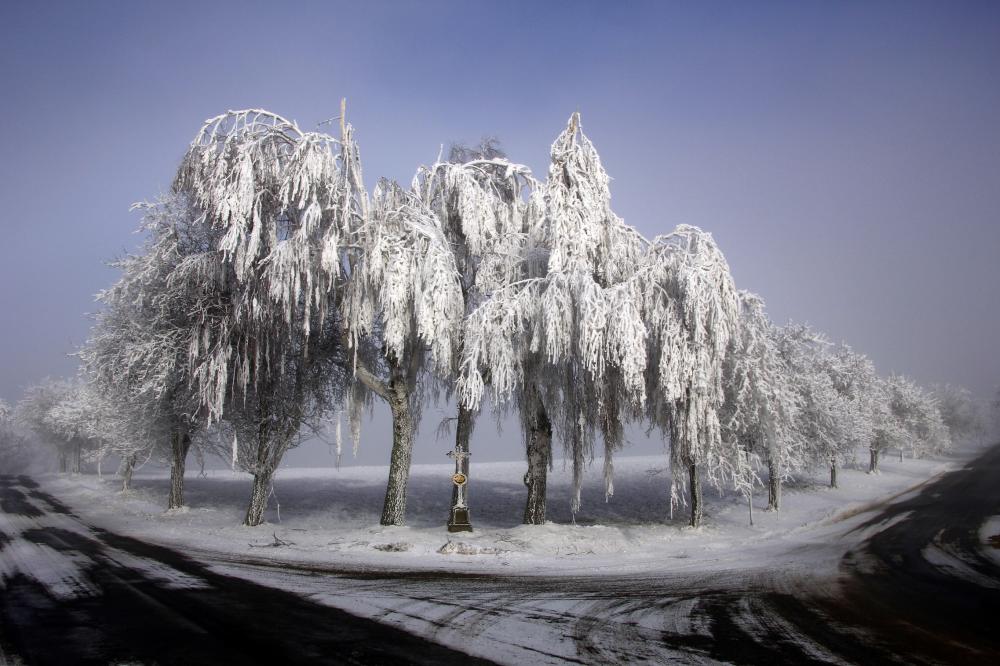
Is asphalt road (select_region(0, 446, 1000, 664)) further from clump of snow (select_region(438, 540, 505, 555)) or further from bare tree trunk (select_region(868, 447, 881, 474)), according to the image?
bare tree trunk (select_region(868, 447, 881, 474))

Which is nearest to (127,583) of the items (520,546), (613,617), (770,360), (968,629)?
(613,617)

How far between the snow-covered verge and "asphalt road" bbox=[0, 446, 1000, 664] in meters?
1.61

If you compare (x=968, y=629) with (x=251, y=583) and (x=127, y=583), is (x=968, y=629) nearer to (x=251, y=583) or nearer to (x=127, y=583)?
(x=251, y=583)

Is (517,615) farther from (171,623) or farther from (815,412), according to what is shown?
(815,412)

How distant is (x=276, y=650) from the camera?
15.4 ft

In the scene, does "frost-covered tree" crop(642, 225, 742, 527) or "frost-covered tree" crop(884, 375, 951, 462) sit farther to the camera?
"frost-covered tree" crop(884, 375, 951, 462)

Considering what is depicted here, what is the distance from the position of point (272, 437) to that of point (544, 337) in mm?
9849

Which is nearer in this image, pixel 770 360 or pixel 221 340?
pixel 221 340

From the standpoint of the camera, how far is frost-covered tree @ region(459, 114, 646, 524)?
13570 mm

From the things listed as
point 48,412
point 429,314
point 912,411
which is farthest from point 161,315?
point 912,411

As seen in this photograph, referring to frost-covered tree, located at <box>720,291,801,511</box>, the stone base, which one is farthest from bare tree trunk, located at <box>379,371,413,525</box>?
frost-covered tree, located at <box>720,291,801,511</box>

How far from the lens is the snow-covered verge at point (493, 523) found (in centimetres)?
1116

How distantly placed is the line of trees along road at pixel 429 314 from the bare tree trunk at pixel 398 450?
0.19 feet

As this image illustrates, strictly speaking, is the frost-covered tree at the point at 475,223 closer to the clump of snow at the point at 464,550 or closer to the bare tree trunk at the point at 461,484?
the bare tree trunk at the point at 461,484
